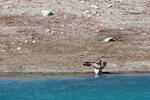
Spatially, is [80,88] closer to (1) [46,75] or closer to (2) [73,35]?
(1) [46,75]

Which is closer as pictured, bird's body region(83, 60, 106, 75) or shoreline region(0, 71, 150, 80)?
shoreline region(0, 71, 150, 80)

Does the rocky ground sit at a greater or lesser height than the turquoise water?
greater

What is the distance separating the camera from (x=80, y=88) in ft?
82.5

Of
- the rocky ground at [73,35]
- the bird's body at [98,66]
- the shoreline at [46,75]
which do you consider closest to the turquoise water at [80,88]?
the bird's body at [98,66]

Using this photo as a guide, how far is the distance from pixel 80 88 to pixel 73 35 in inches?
367

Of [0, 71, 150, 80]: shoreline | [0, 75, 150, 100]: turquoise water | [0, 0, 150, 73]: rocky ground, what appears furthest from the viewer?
[0, 0, 150, 73]: rocky ground

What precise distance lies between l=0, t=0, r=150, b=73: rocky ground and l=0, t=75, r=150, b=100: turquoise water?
194cm

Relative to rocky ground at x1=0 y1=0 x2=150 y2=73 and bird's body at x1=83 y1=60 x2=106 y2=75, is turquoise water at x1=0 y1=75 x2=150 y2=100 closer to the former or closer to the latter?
bird's body at x1=83 y1=60 x2=106 y2=75

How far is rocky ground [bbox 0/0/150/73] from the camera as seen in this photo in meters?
29.6

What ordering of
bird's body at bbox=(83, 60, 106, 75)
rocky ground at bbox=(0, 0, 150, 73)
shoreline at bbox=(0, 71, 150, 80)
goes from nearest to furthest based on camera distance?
1. shoreline at bbox=(0, 71, 150, 80)
2. bird's body at bbox=(83, 60, 106, 75)
3. rocky ground at bbox=(0, 0, 150, 73)

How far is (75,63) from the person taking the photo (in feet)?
96.9

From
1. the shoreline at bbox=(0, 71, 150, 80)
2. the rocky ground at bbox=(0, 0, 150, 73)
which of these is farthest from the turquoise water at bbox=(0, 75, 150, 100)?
the rocky ground at bbox=(0, 0, 150, 73)

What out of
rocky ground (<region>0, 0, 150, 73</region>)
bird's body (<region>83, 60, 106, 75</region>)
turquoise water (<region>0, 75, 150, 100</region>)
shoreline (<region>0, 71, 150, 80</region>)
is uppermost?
rocky ground (<region>0, 0, 150, 73</region>)

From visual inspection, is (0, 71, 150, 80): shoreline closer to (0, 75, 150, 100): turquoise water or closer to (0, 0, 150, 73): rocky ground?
(0, 0, 150, 73): rocky ground
